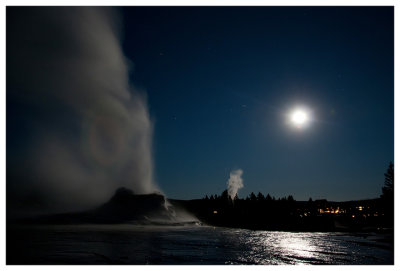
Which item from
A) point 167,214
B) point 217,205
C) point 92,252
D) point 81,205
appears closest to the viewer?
point 92,252

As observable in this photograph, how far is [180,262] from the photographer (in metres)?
18.9

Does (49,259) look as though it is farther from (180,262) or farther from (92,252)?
(180,262)

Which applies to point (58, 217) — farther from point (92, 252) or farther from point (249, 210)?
point (249, 210)

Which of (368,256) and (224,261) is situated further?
(368,256)

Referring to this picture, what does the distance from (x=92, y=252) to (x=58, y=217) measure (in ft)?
162

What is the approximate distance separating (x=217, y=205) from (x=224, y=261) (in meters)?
147

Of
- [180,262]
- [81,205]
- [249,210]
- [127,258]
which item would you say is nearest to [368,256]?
[180,262]

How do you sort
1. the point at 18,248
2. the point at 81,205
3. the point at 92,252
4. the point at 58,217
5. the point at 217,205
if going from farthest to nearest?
the point at 217,205 → the point at 81,205 → the point at 58,217 → the point at 18,248 → the point at 92,252

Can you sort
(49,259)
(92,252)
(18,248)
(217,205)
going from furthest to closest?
(217,205) < (18,248) < (92,252) < (49,259)

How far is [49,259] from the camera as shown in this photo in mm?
18734
